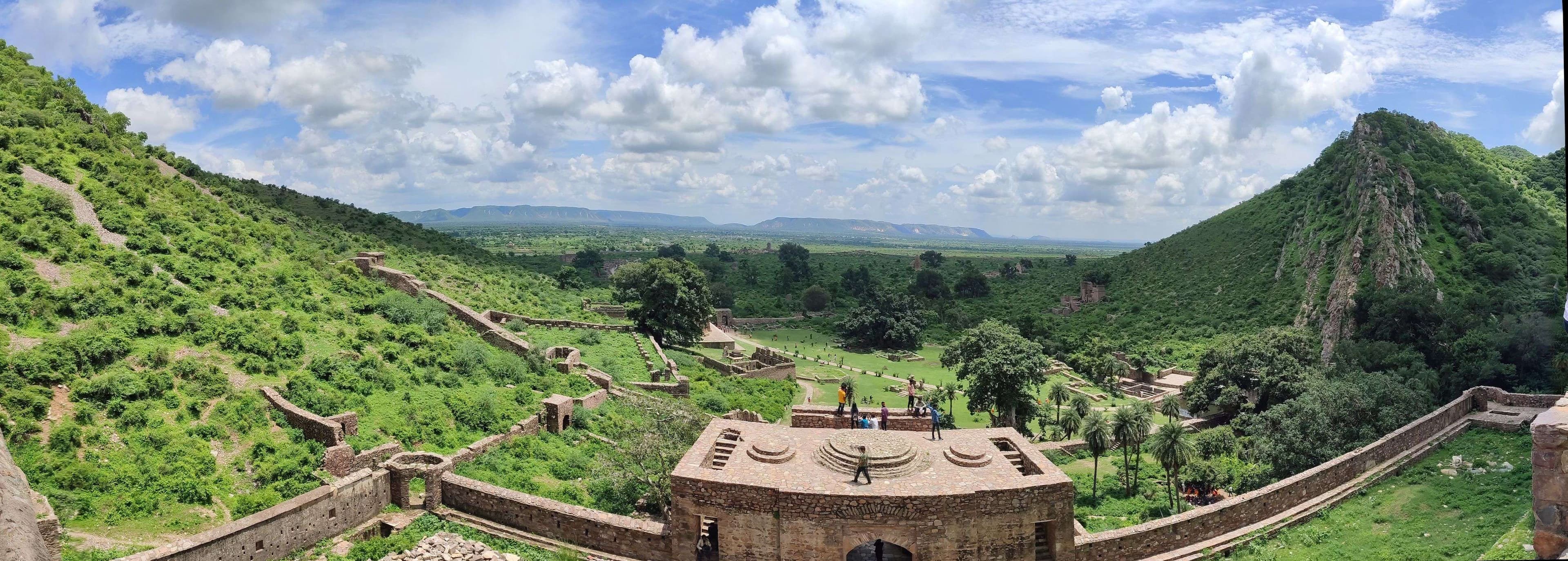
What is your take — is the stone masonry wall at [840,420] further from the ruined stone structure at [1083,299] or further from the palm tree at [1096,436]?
the ruined stone structure at [1083,299]

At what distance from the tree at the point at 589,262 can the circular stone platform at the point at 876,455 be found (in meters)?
103

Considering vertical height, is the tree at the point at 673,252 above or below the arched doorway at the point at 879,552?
above

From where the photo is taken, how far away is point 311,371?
23656 mm

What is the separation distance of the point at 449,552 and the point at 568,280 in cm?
6075

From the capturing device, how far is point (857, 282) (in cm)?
11981

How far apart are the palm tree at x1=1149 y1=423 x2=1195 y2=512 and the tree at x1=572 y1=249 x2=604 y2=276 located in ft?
320

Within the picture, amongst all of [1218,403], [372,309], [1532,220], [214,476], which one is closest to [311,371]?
[214,476]

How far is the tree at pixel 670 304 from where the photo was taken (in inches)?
2034

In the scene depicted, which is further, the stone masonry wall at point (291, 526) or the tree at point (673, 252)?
the tree at point (673, 252)

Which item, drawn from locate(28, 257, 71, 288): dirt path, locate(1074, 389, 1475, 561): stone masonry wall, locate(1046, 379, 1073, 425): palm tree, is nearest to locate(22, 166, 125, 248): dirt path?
locate(28, 257, 71, 288): dirt path

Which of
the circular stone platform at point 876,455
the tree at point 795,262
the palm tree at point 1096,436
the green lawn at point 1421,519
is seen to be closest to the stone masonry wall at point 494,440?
the circular stone platform at point 876,455

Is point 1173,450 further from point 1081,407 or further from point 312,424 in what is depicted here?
point 312,424

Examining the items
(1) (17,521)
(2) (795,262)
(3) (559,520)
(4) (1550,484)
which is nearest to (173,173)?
(1) (17,521)

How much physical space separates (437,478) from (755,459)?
8032 millimetres
